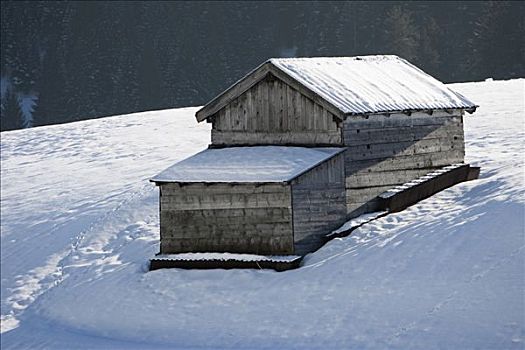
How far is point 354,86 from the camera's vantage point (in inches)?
1055

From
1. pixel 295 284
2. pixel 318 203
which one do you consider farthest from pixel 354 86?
pixel 295 284

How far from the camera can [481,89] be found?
4859 centimetres

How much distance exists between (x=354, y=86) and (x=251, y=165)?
3.89m

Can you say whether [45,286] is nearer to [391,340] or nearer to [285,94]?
[285,94]

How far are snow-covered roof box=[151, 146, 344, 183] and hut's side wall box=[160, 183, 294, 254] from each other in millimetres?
236

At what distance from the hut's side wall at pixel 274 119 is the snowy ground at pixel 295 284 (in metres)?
2.77

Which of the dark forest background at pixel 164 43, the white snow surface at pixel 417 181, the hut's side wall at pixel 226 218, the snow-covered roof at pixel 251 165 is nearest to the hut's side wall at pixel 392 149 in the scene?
the white snow surface at pixel 417 181

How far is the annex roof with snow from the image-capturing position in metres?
25.5

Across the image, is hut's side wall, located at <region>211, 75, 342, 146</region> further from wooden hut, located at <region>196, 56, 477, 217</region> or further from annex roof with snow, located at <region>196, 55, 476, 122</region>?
annex roof with snow, located at <region>196, 55, 476, 122</region>

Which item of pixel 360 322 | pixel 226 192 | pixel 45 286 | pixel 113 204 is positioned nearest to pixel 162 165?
pixel 113 204

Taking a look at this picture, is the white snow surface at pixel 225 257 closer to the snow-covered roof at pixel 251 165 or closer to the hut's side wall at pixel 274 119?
the snow-covered roof at pixel 251 165

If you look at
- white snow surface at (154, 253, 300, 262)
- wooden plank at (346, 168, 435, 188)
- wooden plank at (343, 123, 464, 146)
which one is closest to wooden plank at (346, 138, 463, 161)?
wooden plank at (343, 123, 464, 146)

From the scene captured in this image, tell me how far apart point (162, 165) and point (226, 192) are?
43.2 feet

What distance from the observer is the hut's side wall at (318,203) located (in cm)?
2434
